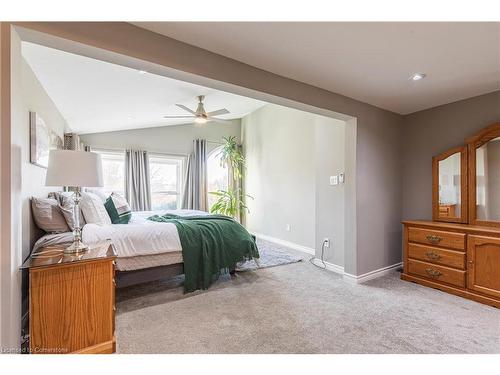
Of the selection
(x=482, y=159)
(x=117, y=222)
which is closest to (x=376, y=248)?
(x=482, y=159)

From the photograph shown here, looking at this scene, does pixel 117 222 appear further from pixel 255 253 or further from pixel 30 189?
pixel 255 253

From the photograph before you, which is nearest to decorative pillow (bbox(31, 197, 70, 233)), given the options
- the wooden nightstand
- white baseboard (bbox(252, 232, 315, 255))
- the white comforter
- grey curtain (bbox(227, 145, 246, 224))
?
the white comforter

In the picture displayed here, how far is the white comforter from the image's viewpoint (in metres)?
2.38

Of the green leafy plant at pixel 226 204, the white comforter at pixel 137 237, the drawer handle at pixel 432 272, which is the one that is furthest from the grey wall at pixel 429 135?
the green leafy plant at pixel 226 204

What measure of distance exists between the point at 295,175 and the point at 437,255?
8.62ft

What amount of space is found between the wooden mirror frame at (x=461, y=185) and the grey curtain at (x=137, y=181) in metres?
5.24

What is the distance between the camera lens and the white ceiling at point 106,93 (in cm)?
226

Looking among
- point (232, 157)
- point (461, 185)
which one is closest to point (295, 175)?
point (232, 157)

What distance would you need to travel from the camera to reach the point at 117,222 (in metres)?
2.90

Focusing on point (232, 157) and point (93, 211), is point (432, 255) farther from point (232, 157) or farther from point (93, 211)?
point (232, 157)

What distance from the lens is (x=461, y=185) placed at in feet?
9.61

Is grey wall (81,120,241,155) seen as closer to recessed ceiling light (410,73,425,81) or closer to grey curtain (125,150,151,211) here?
grey curtain (125,150,151,211)

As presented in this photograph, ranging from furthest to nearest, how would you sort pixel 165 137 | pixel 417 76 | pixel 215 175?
pixel 215 175 → pixel 165 137 → pixel 417 76

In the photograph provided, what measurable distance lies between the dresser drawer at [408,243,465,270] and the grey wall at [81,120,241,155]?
496 cm
